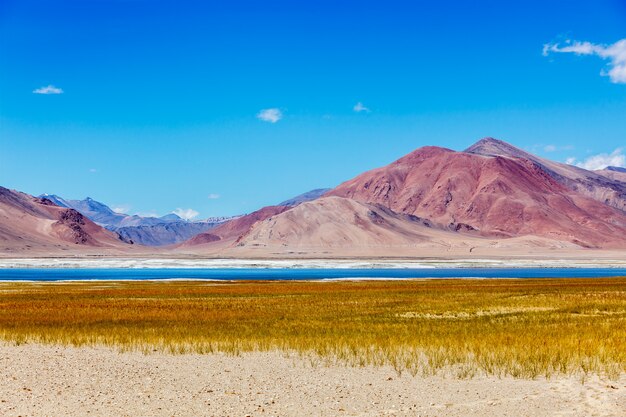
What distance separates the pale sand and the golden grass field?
1.44m

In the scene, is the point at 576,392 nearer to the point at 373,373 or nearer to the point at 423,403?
the point at 423,403

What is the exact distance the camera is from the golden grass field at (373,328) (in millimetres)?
20641

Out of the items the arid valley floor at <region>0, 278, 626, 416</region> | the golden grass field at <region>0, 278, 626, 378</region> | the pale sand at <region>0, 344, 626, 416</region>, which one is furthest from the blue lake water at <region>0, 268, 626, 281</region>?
the pale sand at <region>0, 344, 626, 416</region>

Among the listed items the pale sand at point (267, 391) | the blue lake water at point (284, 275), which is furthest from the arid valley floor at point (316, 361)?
the blue lake water at point (284, 275)

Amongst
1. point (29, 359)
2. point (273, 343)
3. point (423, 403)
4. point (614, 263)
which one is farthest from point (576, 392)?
point (614, 263)

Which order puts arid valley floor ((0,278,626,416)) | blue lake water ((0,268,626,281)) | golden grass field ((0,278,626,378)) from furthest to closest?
1. blue lake water ((0,268,626,281))
2. golden grass field ((0,278,626,378))
3. arid valley floor ((0,278,626,416))

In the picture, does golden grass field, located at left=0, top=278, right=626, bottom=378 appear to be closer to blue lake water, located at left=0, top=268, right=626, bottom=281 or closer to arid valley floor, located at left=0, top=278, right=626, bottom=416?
arid valley floor, located at left=0, top=278, right=626, bottom=416

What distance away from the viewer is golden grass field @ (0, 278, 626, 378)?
67.7ft

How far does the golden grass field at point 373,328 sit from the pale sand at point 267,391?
1.44 m

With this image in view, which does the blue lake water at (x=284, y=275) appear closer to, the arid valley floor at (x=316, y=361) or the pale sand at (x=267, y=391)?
the arid valley floor at (x=316, y=361)

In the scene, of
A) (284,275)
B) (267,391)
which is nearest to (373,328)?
(267,391)

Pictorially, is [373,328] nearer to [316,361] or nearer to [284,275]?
[316,361]

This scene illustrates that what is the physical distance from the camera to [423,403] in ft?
51.0

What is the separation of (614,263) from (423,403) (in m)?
149
